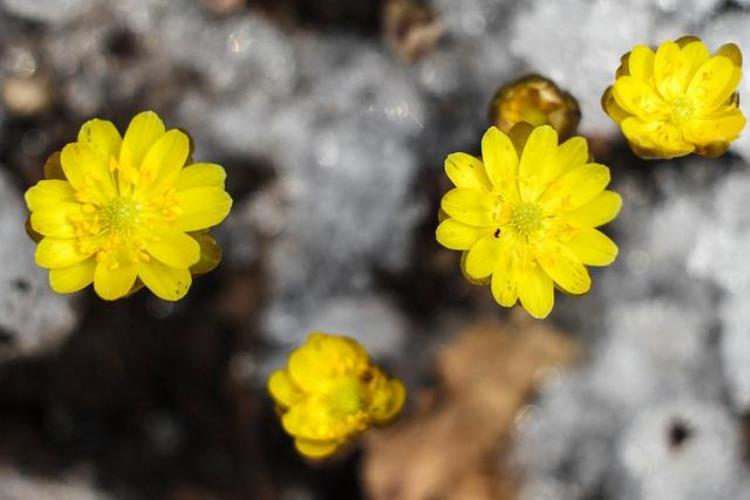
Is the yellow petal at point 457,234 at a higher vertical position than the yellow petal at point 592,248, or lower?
lower

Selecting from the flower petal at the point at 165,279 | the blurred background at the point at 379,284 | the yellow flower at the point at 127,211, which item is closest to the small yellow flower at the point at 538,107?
the blurred background at the point at 379,284

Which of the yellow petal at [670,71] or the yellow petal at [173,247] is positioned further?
the yellow petal at [670,71]

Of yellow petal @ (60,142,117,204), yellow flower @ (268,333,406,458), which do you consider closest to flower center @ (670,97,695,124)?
yellow flower @ (268,333,406,458)

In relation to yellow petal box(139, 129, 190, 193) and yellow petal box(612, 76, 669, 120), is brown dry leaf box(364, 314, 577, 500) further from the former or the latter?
yellow petal box(139, 129, 190, 193)

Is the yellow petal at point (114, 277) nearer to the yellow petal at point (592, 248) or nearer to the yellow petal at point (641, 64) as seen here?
the yellow petal at point (592, 248)

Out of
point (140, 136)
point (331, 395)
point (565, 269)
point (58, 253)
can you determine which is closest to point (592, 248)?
point (565, 269)
